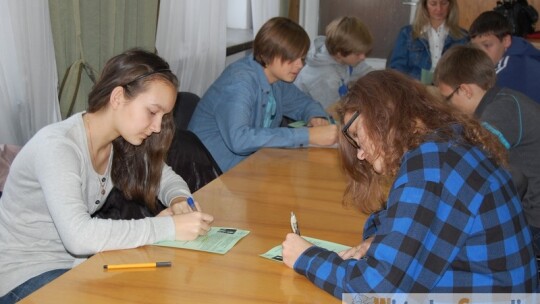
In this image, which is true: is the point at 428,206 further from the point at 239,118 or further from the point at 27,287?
the point at 239,118

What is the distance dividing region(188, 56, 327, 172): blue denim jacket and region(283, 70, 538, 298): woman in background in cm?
126

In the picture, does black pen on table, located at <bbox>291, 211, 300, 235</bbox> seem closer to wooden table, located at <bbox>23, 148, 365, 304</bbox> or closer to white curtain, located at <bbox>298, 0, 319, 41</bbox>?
wooden table, located at <bbox>23, 148, 365, 304</bbox>

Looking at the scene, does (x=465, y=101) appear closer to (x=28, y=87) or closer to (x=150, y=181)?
(x=150, y=181)

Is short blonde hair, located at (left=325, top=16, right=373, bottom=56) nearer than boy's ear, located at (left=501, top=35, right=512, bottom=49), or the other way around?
boy's ear, located at (left=501, top=35, right=512, bottom=49)

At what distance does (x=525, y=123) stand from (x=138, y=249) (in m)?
1.63

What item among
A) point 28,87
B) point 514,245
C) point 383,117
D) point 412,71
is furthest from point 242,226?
point 412,71

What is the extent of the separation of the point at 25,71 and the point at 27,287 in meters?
1.08

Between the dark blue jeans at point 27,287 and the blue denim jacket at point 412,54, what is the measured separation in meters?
3.66

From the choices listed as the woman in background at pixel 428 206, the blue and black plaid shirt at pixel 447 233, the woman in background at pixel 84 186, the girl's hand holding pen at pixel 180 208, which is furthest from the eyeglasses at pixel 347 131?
the girl's hand holding pen at pixel 180 208

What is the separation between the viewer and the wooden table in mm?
1466

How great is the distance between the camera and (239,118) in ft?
9.25

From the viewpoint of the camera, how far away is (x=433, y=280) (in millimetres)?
1365

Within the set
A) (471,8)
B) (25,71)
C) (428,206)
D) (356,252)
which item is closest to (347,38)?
(25,71)

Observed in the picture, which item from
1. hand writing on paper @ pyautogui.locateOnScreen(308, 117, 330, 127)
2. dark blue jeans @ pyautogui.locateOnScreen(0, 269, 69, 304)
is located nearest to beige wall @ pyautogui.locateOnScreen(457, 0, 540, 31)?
hand writing on paper @ pyautogui.locateOnScreen(308, 117, 330, 127)
